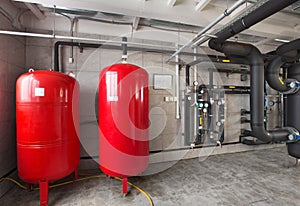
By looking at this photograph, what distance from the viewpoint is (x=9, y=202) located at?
5.85ft

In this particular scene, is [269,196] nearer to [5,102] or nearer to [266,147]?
[266,147]

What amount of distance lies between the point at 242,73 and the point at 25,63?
15.1 feet

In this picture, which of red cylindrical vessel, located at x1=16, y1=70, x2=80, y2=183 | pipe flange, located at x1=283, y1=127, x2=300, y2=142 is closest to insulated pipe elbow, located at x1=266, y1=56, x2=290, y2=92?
pipe flange, located at x1=283, y1=127, x2=300, y2=142

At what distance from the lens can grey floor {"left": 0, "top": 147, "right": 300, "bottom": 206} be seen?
1.82 meters

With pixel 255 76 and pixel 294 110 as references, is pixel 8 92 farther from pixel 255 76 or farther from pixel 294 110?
pixel 294 110

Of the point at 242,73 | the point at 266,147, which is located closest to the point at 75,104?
the point at 242,73

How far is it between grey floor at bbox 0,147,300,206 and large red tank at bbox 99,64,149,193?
0.40 m

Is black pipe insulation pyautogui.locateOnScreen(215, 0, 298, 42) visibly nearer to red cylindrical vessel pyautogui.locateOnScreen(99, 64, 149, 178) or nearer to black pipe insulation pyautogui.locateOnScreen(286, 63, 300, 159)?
red cylindrical vessel pyautogui.locateOnScreen(99, 64, 149, 178)

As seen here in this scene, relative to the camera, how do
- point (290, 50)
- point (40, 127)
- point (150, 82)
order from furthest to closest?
point (150, 82) → point (290, 50) → point (40, 127)

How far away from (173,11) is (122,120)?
68.9 inches

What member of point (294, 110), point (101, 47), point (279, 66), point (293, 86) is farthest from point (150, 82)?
point (294, 110)

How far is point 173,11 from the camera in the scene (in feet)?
7.03

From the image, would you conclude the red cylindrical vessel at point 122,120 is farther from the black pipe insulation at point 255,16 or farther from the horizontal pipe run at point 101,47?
the black pipe insulation at point 255,16

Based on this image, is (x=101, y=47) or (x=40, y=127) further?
(x=101, y=47)
